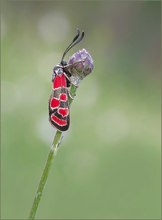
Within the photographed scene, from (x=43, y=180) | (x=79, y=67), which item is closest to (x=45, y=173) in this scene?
(x=43, y=180)

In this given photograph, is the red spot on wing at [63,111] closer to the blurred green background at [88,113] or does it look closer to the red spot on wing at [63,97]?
the red spot on wing at [63,97]

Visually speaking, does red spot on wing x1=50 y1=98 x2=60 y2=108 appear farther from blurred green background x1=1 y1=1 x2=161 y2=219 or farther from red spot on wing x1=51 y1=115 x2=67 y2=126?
blurred green background x1=1 y1=1 x2=161 y2=219

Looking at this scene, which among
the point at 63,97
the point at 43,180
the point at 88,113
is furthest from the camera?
the point at 88,113

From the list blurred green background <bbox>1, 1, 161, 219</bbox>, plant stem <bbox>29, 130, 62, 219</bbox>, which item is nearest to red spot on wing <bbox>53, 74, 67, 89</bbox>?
plant stem <bbox>29, 130, 62, 219</bbox>

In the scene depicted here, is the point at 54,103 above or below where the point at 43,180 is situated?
above

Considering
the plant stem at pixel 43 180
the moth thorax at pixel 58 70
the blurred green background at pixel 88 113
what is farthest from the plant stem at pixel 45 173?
the blurred green background at pixel 88 113

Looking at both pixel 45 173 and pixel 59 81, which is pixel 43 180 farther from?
pixel 59 81
